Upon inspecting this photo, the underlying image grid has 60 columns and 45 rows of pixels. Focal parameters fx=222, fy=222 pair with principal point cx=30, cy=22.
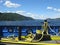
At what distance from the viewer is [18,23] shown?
638 cm

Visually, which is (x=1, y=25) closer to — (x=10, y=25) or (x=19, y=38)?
(x=10, y=25)

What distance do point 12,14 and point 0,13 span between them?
34cm

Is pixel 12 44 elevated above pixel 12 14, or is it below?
below

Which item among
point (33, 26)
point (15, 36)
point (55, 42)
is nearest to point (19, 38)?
point (15, 36)

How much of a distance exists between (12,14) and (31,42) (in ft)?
3.16

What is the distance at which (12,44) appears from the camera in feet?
21.6

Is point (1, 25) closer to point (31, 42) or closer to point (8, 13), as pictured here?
point (8, 13)

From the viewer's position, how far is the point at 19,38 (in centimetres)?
654

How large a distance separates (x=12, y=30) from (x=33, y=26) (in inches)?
25.5

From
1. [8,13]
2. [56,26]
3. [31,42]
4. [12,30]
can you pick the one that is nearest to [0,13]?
[8,13]

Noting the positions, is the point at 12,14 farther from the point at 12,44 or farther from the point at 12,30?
the point at 12,44

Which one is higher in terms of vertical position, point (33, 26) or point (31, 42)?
point (33, 26)

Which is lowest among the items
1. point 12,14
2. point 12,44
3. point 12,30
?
point 12,44

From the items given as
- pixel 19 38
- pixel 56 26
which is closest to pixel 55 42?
pixel 56 26
